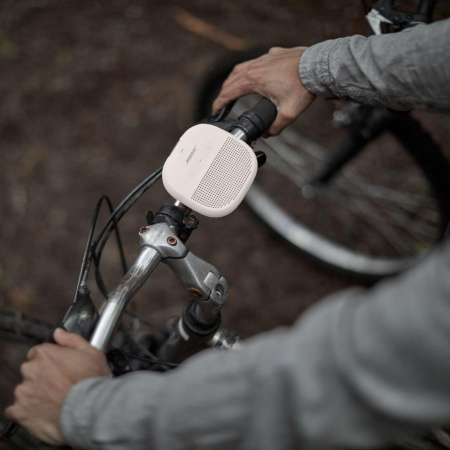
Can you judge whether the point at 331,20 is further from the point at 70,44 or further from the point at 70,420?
the point at 70,420

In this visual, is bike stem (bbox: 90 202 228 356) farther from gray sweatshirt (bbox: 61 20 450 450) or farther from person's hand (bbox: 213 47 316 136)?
person's hand (bbox: 213 47 316 136)

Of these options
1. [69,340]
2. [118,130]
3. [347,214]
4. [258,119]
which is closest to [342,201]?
[347,214]

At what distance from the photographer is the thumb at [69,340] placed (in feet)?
2.03

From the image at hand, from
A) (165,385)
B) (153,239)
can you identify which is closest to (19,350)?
(153,239)

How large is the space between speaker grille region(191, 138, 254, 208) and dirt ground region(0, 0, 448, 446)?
88cm

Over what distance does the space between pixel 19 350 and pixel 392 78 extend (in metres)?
1.25

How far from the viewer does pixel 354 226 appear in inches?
66.0

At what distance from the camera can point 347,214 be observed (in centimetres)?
169

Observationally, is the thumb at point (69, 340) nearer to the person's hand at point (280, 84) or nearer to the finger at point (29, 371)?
the finger at point (29, 371)

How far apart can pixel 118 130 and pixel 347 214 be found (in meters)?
0.88

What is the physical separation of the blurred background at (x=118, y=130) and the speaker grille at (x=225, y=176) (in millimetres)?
830

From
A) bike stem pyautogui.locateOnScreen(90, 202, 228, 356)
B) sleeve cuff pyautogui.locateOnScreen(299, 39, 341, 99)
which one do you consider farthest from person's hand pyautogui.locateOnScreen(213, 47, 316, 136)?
bike stem pyautogui.locateOnScreen(90, 202, 228, 356)

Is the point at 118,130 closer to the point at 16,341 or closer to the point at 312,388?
the point at 16,341

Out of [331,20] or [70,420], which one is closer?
[70,420]
